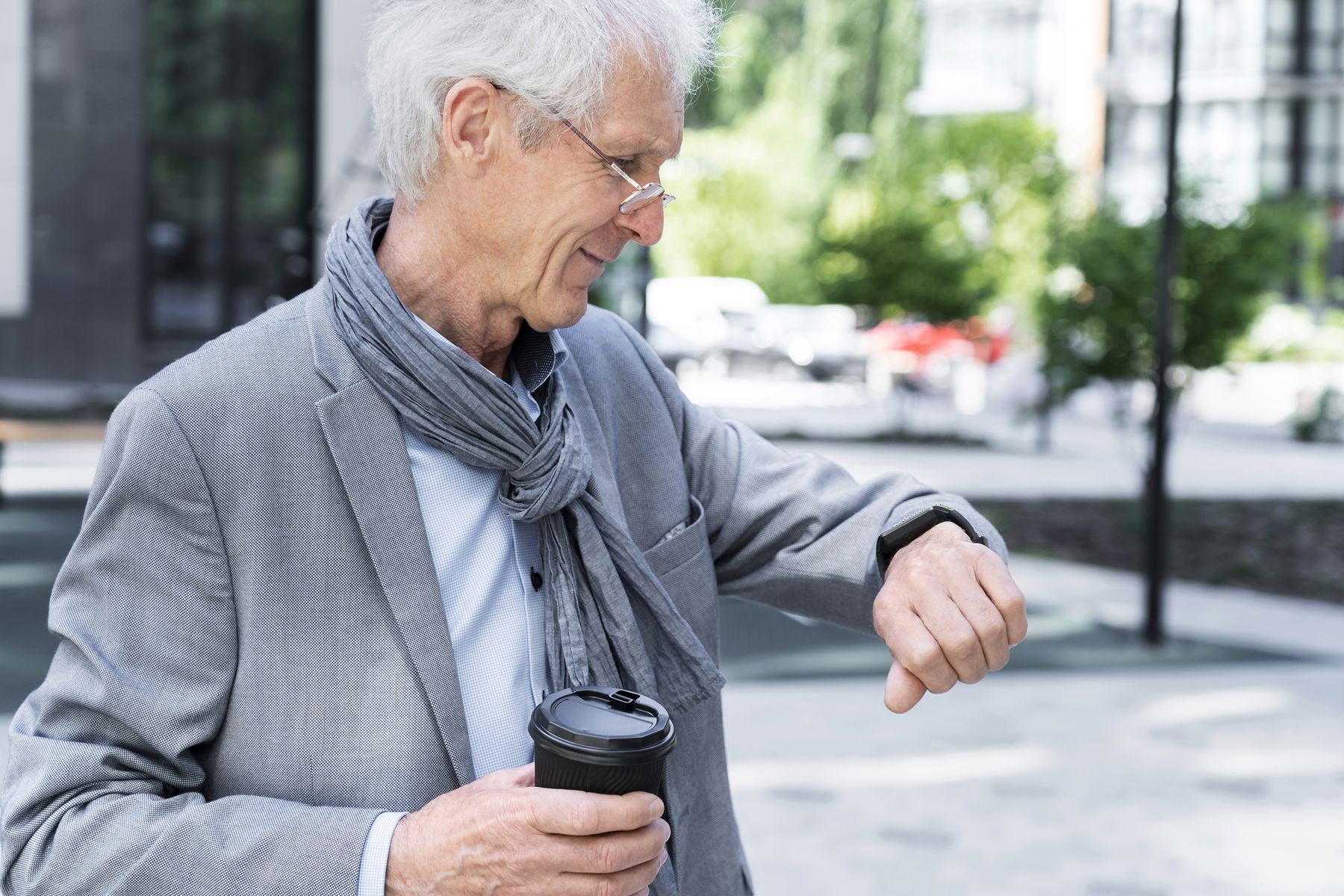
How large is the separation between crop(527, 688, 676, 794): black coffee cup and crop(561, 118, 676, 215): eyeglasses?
1.74 ft

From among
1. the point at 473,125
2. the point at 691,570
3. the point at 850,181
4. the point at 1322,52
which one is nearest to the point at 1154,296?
the point at 691,570

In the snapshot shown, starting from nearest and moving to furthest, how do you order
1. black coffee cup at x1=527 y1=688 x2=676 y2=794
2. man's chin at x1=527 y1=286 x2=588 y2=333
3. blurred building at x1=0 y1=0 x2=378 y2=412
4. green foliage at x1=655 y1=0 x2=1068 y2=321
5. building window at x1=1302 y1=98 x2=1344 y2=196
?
black coffee cup at x1=527 y1=688 x2=676 y2=794 → man's chin at x1=527 y1=286 x2=588 y2=333 → blurred building at x1=0 y1=0 x2=378 y2=412 → green foliage at x1=655 y1=0 x2=1068 y2=321 → building window at x1=1302 y1=98 x2=1344 y2=196

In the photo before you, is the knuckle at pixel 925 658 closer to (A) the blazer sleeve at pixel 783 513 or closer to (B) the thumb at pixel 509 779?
(A) the blazer sleeve at pixel 783 513

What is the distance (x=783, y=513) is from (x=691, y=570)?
0.52 ft

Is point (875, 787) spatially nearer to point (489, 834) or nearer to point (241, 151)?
point (489, 834)

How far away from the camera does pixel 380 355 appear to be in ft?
4.94

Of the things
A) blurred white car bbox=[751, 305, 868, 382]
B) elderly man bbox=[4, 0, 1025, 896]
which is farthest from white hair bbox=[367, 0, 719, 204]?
blurred white car bbox=[751, 305, 868, 382]

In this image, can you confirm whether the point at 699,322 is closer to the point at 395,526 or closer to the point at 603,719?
the point at 395,526

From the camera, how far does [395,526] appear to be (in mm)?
1486

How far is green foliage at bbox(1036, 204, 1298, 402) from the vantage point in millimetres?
10562

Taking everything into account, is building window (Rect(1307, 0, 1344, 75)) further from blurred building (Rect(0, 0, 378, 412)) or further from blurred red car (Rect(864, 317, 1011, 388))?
blurred building (Rect(0, 0, 378, 412))

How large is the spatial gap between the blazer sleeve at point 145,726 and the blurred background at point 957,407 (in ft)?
3.15

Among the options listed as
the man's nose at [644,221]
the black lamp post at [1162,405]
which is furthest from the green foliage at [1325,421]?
the man's nose at [644,221]

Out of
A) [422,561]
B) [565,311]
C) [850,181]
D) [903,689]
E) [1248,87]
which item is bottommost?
[903,689]
